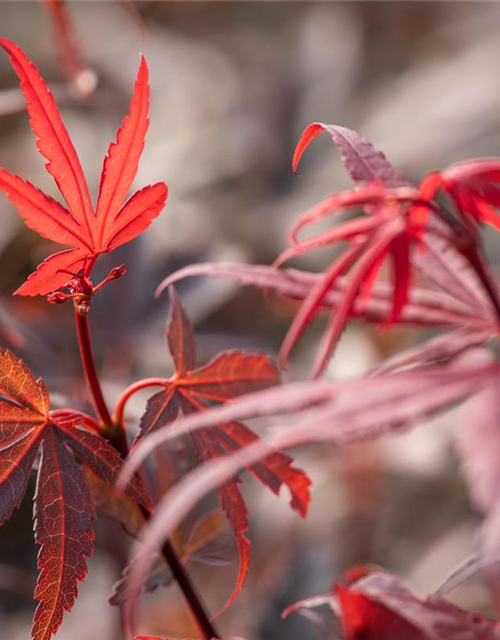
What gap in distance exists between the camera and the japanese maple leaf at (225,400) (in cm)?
39

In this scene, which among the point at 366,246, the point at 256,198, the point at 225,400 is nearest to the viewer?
the point at 366,246

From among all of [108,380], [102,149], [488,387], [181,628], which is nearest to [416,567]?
[181,628]

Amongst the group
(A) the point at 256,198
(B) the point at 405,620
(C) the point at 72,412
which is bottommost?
(B) the point at 405,620

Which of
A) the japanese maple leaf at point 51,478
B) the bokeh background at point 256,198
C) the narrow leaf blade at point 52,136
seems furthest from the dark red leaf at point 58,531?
the bokeh background at point 256,198

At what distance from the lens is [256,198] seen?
1.54m

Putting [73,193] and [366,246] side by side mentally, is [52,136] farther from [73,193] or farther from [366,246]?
[366,246]

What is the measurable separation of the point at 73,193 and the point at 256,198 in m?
1.18

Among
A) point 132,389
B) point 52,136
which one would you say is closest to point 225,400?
point 132,389

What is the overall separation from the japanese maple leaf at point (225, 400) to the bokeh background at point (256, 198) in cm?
31

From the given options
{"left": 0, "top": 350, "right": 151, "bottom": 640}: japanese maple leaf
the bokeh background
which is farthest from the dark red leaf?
the bokeh background

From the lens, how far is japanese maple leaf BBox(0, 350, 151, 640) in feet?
1.23

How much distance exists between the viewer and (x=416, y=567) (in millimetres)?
1249

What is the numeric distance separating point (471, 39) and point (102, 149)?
1045mm

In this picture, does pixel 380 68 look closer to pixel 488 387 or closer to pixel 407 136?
pixel 407 136
